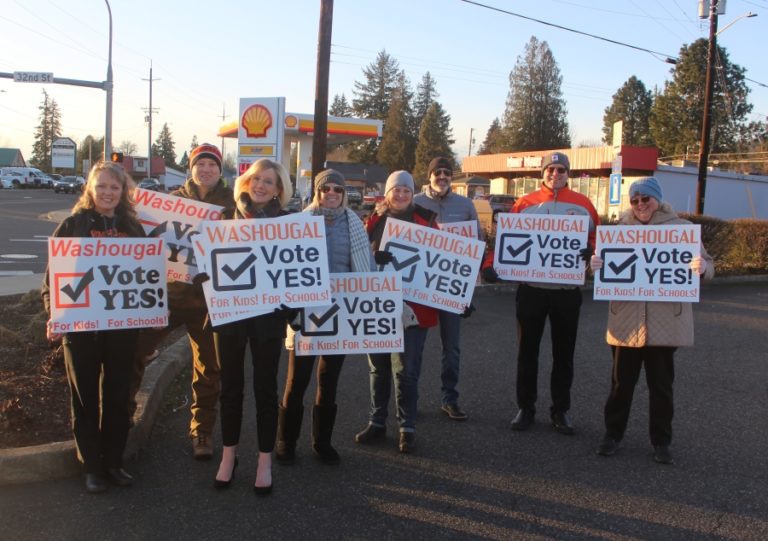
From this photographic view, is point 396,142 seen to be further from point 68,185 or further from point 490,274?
point 490,274

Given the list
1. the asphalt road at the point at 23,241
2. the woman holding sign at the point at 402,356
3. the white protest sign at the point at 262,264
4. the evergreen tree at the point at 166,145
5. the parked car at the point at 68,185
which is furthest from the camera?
the evergreen tree at the point at 166,145

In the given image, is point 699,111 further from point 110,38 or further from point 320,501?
point 320,501

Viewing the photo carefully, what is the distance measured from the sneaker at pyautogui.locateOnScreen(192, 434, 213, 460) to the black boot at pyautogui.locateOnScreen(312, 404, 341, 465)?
75 centimetres

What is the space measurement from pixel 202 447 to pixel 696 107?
74.1 metres

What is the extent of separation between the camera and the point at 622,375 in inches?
195

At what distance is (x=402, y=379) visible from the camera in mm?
5055

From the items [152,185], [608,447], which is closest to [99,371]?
[608,447]

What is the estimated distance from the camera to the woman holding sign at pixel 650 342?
4789 millimetres

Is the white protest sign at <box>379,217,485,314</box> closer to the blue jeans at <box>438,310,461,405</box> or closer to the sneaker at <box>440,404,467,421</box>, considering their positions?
the blue jeans at <box>438,310,461,405</box>

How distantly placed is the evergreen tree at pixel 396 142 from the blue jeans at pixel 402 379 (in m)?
95.4

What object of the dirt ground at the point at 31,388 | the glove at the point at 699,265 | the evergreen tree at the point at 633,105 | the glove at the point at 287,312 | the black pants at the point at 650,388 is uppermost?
the evergreen tree at the point at 633,105

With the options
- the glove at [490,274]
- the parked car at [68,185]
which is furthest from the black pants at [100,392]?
the parked car at [68,185]

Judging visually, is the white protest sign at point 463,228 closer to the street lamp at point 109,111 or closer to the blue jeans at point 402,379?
the blue jeans at point 402,379

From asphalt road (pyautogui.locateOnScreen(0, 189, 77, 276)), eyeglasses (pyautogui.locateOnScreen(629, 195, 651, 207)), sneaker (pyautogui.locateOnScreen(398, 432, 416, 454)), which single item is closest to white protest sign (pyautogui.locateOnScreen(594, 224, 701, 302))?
eyeglasses (pyautogui.locateOnScreen(629, 195, 651, 207))
